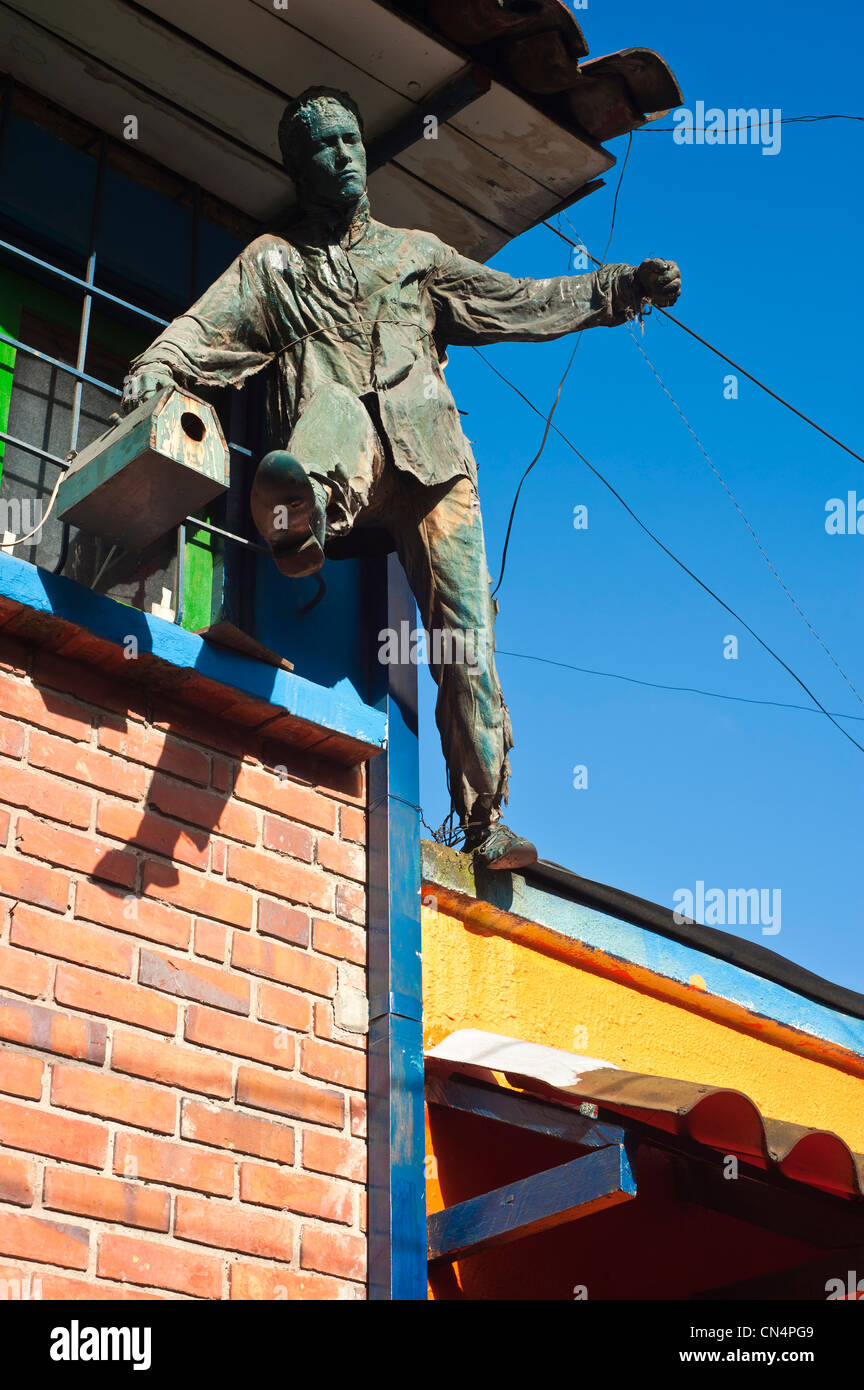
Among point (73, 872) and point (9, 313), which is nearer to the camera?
point (73, 872)

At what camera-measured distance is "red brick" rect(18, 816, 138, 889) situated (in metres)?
3.54

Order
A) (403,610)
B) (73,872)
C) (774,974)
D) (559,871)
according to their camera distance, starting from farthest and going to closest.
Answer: (774,974), (559,871), (403,610), (73,872)

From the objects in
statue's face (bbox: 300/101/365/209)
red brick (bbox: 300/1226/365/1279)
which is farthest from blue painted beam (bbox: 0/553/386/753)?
statue's face (bbox: 300/101/365/209)

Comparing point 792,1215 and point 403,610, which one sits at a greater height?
point 403,610

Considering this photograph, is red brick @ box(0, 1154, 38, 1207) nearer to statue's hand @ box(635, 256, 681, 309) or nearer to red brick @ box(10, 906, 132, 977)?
red brick @ box(10, 906, 132, 977)

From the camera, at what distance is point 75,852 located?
3.60 metres

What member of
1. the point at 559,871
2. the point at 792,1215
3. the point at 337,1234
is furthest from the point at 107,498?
the point at 792,1215

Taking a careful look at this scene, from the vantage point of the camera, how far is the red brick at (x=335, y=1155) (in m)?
3.71

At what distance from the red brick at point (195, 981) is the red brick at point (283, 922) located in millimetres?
160

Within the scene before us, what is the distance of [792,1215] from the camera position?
14.8 ft

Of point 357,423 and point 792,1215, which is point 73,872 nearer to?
point 357,423

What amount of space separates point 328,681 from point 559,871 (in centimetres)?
118

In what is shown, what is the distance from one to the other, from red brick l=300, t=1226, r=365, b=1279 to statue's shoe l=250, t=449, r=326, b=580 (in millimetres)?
1463

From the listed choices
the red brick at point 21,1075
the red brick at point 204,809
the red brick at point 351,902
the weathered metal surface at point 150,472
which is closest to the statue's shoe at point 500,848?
the red brick at point 351,902
